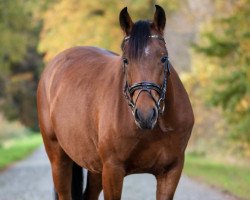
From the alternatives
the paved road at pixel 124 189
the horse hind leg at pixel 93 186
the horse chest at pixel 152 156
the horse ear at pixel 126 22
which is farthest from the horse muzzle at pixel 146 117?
the paved road at pixel 124 189

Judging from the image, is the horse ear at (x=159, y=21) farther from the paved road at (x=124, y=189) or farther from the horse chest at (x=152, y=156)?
the paved road at (x=124, y=189)

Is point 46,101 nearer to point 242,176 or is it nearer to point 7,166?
point 242,176

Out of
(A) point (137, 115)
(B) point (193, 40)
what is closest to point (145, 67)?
(A) point (137, 115)

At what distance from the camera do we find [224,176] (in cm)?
1758

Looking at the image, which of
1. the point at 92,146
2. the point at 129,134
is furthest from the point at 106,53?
the point at 129,134

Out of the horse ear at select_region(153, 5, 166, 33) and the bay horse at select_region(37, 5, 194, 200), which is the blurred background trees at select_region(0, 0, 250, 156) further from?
the horse ear at select_region(153, 5, 166, 33)

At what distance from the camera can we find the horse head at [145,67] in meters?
5.77

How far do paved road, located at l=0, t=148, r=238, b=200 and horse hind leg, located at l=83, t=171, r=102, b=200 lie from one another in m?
4.03

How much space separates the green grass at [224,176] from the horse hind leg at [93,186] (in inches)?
172

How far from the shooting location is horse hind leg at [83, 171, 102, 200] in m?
8.23

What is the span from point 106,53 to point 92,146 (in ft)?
5.25

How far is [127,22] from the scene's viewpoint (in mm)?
6242

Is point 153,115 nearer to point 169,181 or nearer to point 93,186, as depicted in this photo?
point 169,181

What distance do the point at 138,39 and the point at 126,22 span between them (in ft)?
0.81
